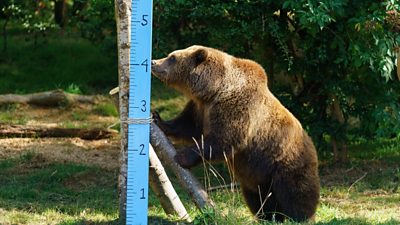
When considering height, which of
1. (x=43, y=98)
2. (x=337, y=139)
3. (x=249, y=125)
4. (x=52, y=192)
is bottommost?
(x=52, y=192)

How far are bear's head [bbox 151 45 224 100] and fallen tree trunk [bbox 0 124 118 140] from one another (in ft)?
14.6

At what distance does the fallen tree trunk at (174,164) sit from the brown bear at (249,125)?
373 mm

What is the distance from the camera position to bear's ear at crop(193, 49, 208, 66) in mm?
6902

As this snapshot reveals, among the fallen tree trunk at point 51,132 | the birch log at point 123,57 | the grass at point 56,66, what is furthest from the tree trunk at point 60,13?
the birch log at point 123,57

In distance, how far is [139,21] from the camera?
5512 millimetres

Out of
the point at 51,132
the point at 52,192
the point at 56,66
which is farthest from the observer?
the point at 56,66

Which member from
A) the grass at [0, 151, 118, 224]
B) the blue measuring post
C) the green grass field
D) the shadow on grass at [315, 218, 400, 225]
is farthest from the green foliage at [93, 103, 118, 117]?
the blue measuring post

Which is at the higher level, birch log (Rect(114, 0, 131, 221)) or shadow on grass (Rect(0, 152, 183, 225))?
birch log (Rect(114, 0, 131, 221))

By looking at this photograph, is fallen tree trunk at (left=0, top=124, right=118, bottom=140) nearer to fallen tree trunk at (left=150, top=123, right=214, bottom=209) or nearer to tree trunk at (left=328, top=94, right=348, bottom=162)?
tree trunk at (left=328, top=94, right=348, bottom=162)

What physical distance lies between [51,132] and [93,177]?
1.90 meters

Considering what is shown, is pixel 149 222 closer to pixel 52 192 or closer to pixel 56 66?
pixel 52 192

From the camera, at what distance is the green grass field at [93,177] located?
7148 mm

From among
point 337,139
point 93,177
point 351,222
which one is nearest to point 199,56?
point 351,222

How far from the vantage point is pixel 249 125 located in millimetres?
6762
